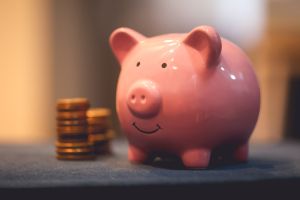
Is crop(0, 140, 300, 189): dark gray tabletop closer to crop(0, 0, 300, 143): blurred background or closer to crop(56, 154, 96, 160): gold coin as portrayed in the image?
crop(56, 154, 96, 160): gold coin

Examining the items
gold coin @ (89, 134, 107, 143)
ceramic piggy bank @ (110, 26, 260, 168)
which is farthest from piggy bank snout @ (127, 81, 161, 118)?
gold coin @ (89, 134, 107, 143)

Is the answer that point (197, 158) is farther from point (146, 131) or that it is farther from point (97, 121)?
point (97, 121)

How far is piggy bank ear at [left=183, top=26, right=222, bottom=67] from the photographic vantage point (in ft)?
2.24

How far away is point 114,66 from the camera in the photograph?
2152 millimetres

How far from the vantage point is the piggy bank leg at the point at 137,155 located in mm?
775

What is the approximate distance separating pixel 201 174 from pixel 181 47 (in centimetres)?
19

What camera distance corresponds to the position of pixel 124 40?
31.6 inches

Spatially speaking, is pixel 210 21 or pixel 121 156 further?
pixel 210 21

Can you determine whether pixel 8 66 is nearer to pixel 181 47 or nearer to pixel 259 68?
pixel 259 68

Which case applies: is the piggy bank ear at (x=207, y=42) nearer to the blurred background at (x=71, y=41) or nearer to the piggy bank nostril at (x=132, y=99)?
the piggy bank nostril at (x=132, y=99)

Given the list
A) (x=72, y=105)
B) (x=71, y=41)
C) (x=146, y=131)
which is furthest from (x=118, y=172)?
(x=71, y=41)

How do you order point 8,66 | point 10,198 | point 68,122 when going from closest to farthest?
1. point 10,198
2. point 68,122
3. point 8,66

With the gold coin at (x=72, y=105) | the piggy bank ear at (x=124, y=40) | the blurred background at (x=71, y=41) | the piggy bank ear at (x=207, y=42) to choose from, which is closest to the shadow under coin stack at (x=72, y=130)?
the gold coin at (x=72, y=105)

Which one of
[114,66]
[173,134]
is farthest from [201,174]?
[114,66]
